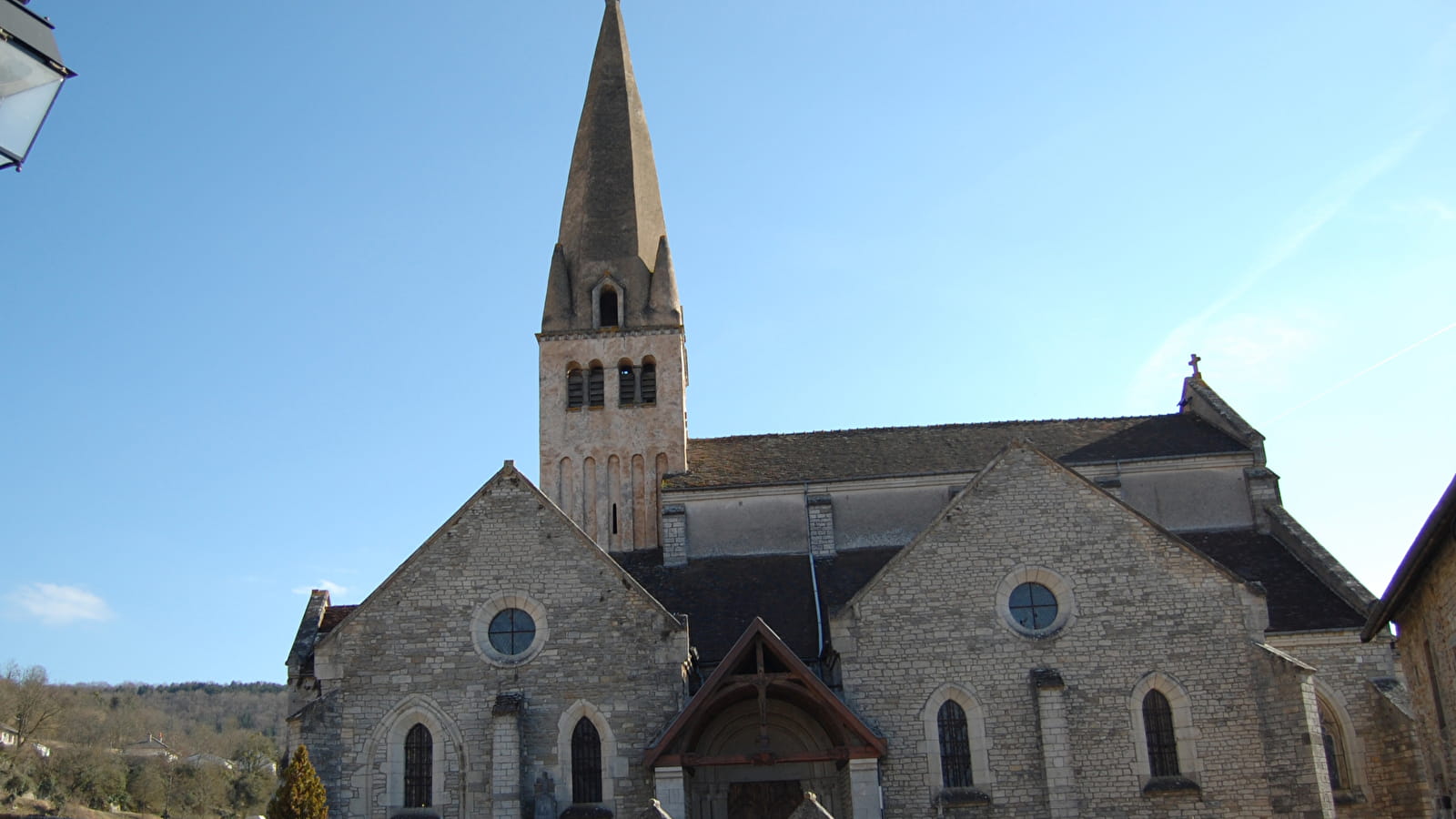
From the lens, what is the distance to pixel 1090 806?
2150 cm

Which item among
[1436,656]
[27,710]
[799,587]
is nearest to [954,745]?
[799,587]

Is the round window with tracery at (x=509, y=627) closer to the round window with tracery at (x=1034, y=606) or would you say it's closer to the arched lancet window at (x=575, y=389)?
the round window with tracery at (x=1034, y=606)

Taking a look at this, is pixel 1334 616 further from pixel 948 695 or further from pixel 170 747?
pixel 170 747

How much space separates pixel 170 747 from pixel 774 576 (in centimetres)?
5942

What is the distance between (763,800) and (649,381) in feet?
43.6

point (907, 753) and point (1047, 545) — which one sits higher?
point (1047, 545)

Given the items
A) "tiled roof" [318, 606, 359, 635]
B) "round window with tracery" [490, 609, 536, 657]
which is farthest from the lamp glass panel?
"tiled roof" [318, 606, 359, 635]

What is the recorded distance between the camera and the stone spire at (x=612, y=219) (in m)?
34.5

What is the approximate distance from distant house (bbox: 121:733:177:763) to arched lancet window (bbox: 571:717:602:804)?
56805 millimetres

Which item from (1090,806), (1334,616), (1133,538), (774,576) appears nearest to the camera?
(1090,806)

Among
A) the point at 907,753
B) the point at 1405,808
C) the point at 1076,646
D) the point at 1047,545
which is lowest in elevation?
the point at 1405,808

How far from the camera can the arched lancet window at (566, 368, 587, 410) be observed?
3353 centimetres

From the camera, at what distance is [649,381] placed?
3369cm

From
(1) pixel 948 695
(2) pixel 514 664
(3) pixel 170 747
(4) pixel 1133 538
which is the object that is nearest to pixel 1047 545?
(4) pixel 1133 538
